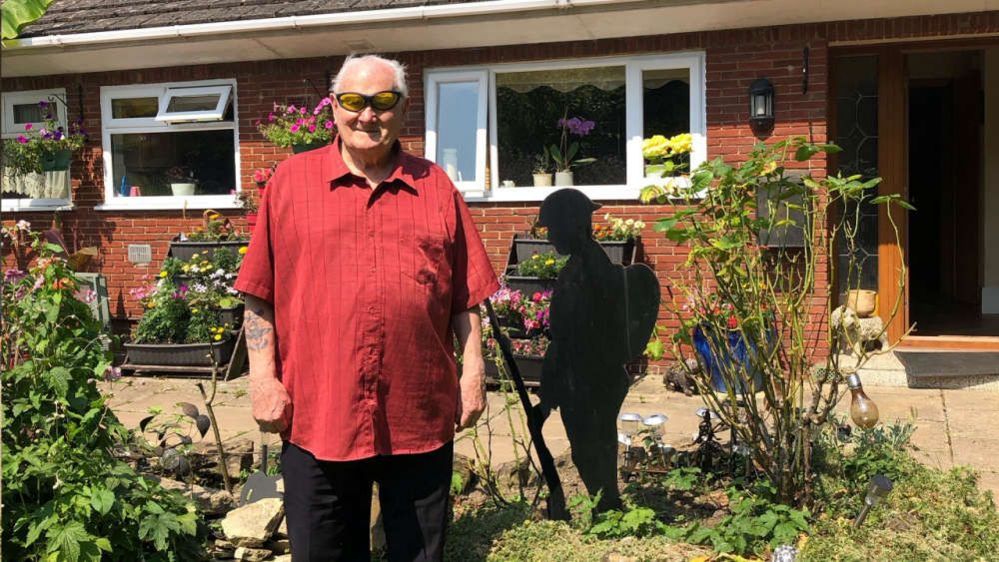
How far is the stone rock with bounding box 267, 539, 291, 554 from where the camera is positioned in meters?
3.87

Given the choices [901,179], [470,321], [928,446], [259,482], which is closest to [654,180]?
[901,179]

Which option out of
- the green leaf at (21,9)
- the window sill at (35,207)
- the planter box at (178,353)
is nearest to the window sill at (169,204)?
the window sill at (35,207)

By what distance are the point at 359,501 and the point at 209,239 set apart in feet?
21.3

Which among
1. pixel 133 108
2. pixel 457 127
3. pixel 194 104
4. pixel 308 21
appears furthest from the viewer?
pixel 133 108

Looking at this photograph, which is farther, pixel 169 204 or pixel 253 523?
pixel 169 204

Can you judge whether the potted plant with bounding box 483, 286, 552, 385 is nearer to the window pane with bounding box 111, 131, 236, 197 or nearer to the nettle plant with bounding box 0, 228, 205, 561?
the window pane with bounding box 111, 131, 236, 197

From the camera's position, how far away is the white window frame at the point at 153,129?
920 cm

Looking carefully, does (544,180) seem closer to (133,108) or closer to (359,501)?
(133,108)

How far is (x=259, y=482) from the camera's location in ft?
13.5

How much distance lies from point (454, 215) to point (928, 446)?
3.79m

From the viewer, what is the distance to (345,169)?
2.76 meters

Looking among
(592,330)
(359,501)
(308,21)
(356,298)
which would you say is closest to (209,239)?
Result: (308,21)

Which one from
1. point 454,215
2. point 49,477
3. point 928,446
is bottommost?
point 928,446

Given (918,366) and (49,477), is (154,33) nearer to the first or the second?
(49,477)
